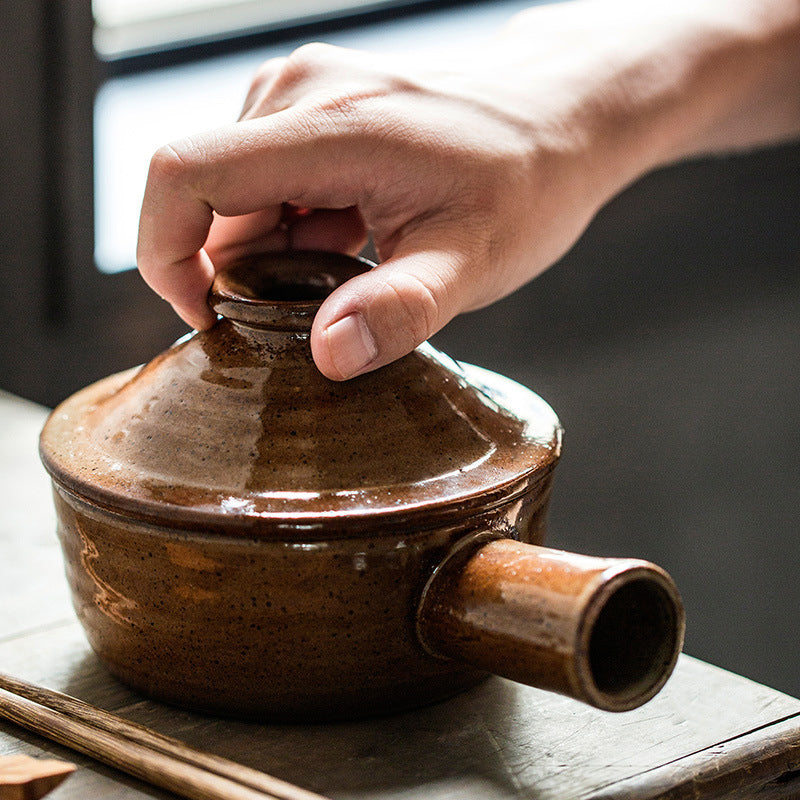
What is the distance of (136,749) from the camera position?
1.98 feet

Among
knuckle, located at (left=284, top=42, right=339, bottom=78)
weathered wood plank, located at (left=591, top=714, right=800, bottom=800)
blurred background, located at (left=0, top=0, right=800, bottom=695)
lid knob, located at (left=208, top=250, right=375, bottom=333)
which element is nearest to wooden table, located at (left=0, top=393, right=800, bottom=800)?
weathered wood plank, located at (left=591, top=714, right=800, bottom=800)

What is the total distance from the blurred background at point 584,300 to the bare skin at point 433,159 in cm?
94

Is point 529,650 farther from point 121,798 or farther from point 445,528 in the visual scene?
point 121,798

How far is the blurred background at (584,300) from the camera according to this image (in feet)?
5.72

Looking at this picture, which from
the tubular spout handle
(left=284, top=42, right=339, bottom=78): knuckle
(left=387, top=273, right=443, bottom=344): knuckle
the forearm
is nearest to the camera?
the tubular spout handle

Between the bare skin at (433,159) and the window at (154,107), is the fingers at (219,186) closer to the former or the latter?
the bare skin at (433,159)

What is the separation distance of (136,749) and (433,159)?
42 cm

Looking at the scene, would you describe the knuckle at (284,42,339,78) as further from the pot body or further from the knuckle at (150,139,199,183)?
the pot body

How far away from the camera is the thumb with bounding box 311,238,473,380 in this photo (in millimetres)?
630

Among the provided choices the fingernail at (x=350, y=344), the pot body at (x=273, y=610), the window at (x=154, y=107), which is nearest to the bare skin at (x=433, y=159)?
the fingernail at (x=350, y=344)

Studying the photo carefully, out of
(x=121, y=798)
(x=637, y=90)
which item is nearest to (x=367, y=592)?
(x=121, y=798)

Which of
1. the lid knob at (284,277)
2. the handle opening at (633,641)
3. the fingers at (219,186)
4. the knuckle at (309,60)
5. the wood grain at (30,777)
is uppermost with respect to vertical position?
the knuckle at (309,60)

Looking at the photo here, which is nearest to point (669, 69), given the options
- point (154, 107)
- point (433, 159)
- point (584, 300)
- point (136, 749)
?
point (433, 159)

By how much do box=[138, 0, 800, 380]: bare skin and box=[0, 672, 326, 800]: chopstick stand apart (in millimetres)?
222
